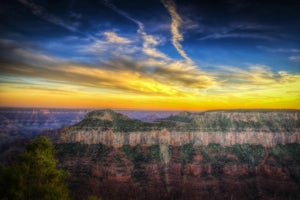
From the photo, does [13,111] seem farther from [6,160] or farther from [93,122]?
[93,122]

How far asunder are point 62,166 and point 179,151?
125 ft

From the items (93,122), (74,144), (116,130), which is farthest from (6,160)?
(116,130)

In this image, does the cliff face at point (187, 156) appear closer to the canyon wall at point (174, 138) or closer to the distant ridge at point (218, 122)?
the canyon wall at point (174, 138)

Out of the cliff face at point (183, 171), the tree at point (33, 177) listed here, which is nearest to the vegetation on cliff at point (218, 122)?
the cliff face at point (183, 171)

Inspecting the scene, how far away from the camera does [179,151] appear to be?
297 feet

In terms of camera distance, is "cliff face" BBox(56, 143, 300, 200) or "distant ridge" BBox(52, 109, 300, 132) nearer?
"cliff face" BBox(56, 143, 300, 200)

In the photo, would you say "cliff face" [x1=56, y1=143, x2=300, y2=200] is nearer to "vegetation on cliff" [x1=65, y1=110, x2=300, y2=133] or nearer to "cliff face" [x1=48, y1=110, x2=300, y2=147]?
"cliff face" [x1=48, y1=110, x2=300, y2=147]

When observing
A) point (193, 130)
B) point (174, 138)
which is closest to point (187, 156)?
point (174, 138)

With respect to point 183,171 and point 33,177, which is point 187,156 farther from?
point 33,177

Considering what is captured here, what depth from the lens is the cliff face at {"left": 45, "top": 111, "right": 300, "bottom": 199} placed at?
69.5 metres

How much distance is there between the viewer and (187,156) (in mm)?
87500

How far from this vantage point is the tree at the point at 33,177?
1566 centimetres

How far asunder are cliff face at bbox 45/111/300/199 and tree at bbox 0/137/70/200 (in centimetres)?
4684

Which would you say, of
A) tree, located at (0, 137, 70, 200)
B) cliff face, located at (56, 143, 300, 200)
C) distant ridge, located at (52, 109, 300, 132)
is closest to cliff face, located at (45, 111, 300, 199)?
cliff face, located at (56, 143, 300, 200)
